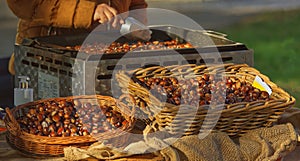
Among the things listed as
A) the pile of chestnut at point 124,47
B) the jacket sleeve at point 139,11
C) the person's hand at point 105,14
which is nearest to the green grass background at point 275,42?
the jacket sleeve at point 139,11

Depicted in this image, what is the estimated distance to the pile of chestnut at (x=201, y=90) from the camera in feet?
7.54

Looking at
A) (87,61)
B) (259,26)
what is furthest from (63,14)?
(259,26)

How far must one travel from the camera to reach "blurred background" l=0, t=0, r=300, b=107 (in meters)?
8.47

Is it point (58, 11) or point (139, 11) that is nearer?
point (58, 11)

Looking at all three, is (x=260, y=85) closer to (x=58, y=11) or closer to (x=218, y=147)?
(x=218, y=147)

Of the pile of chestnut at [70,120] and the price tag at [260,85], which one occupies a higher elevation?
the price tag at [260,85]

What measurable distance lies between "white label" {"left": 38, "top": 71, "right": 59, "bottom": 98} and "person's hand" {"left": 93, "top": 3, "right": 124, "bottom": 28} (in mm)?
613

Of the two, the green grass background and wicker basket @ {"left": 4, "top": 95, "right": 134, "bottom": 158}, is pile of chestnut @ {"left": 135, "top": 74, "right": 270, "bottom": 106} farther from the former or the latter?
the green grass background

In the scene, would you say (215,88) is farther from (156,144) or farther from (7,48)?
(7,48)

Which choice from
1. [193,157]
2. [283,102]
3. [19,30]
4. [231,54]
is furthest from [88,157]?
[19,30]

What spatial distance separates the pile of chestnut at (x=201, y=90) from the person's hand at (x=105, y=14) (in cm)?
92

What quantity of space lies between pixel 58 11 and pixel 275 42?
6781 millimetres

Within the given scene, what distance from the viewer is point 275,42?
980cm

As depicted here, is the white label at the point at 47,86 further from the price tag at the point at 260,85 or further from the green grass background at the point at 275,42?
the green grass background at the point at 275,42
